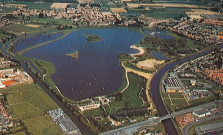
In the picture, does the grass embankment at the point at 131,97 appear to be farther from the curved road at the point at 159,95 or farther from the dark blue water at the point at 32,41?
Answer: the dark blue water at the point at 32,41

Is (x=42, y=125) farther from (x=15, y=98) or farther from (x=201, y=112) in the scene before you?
(x=201, y=112)

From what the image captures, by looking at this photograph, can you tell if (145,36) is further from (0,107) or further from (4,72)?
(0,107)

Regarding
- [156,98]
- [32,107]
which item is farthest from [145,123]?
[32,107]

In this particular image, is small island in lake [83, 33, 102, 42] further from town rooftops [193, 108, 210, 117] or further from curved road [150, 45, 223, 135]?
town rooftops [193, 108, 210, 117]

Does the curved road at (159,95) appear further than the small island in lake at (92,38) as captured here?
No

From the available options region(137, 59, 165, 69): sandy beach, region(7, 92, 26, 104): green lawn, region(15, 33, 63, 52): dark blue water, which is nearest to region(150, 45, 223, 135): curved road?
region(137, 59, 165, 69): sandy beach

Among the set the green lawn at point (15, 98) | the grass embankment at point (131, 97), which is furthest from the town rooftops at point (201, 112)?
the green lawn at point (15, 98)

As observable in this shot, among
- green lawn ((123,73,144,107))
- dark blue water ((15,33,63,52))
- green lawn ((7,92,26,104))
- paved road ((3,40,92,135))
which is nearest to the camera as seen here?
paved road ((3,40,92,135))

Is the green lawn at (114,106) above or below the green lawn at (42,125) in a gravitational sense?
above

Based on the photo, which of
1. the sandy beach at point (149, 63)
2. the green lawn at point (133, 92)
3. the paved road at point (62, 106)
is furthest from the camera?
the sandy beach at point (149, 63)
